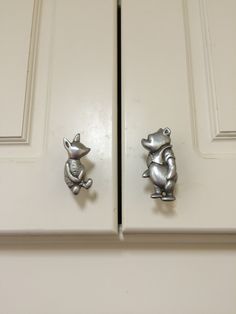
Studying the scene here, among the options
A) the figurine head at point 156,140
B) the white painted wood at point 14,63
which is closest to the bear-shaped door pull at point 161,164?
the figurine head at point 156,140

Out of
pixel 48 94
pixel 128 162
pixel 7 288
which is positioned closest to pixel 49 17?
pixel 48 94

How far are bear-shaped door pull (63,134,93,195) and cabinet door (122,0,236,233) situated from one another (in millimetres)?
50

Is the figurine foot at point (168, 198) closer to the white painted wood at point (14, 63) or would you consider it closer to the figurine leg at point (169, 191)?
the figurine leg at point (169, 191)

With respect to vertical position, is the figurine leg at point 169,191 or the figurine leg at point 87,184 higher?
the figurine leg at point 87,184

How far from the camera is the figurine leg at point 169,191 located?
291 millimetres

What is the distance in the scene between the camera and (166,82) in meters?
0.36

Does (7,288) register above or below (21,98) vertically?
below

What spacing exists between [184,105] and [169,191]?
0.39 ft

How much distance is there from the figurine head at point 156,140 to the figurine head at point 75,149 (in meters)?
0.07

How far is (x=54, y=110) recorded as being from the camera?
352 millimetres

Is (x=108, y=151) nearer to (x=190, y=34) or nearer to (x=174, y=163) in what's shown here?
(x=174, y=163)

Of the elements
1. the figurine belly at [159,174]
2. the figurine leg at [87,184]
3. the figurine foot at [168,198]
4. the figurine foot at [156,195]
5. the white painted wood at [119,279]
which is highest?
the figurine belly at [159,174]

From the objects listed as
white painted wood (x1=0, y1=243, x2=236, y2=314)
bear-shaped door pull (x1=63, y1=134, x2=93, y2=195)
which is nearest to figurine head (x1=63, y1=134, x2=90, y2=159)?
bear-shaped door pull (x1=63, y1=134, x2=93, y2=195)

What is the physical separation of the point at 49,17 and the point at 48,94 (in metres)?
0.13
